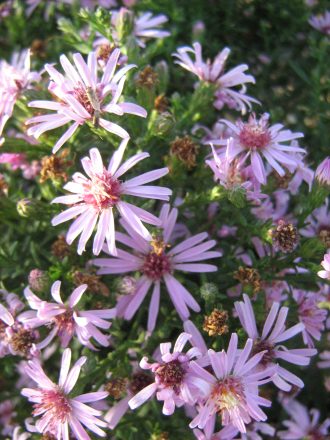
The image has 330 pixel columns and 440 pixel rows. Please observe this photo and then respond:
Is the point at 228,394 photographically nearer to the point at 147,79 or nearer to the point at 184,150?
the point at 184,150

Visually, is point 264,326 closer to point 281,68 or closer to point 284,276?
point 284,276

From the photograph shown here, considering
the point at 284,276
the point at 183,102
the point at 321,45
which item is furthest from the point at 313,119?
the point at 284,276

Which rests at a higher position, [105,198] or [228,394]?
[105,198]

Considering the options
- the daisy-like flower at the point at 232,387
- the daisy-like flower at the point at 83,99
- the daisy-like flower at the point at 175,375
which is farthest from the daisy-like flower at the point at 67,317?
the daisy-like flower at the point at 83,99

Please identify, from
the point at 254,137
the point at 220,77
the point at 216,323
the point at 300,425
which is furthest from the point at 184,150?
the point at 300,425

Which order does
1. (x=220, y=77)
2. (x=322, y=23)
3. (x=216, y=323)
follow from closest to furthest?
(x=216, y=323), (x=220, y=77), (x=322, y=23)

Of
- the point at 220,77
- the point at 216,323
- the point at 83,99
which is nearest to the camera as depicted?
the point at 216,323

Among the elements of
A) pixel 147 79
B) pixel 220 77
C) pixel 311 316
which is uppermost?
pixel 220 77

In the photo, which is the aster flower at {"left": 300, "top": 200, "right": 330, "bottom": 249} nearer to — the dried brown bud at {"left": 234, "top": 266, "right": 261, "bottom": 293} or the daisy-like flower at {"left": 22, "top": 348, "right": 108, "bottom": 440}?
the dried brown bud at {"left": 234, "top": 266, "right": 261, "bottom": 293}
